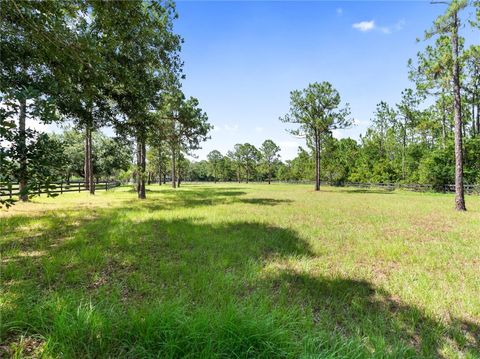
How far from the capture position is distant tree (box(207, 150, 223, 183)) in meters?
101

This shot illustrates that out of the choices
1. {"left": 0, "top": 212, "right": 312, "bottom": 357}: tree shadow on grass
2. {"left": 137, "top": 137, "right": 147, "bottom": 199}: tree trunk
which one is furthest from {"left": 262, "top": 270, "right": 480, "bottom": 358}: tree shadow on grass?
{"left": 137, "top": 137, "right": 147, "bottom": 199}: tree trunk

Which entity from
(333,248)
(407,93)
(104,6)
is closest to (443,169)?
(407,93)

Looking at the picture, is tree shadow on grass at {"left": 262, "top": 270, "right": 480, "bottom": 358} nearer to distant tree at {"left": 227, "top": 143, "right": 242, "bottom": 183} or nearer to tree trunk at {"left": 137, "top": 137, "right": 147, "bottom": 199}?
tree trunk at {"left": 137, "top": 137, "right": 147, "bottom": 199}

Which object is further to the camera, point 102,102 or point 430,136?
point 430,136

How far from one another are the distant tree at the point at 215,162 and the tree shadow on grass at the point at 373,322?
96.7 metres

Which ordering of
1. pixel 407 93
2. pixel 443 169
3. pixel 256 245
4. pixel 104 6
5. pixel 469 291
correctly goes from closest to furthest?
pixel 469 291 → pixel 104 6 → pixel 256 245 → pixel 443 169 → pixel 407 93

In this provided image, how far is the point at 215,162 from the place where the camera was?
103 meters

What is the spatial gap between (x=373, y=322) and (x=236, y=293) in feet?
6.76

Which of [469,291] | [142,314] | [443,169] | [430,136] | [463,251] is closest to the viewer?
[142,314]

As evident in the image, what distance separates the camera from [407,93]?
43.1m

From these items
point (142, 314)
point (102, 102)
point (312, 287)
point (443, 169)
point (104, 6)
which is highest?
point (104, 6)

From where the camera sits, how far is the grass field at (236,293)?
2801 millimetres

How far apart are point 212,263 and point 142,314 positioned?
2520mm

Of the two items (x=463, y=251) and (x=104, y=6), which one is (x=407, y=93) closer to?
(x=463, y=251)
